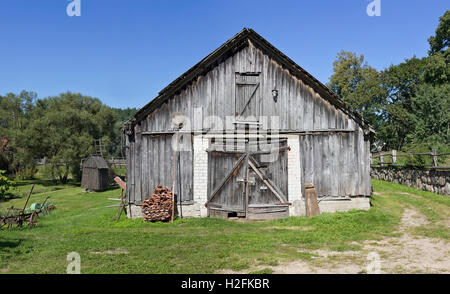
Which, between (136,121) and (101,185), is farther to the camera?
(101,185)

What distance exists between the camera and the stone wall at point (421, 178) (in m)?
14.5

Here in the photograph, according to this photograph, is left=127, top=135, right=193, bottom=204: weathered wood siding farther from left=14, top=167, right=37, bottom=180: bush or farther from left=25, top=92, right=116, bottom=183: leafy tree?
left=14, top=167, right=37, bottom=180: bush

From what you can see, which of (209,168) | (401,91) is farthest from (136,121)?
(401,91)

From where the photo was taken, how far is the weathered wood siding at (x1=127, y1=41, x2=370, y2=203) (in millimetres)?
11938

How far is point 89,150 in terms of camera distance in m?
35.1

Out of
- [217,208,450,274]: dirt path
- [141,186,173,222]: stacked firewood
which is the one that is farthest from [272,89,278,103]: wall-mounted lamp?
[217,208,450,274]: dirt path

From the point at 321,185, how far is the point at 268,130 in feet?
9.94

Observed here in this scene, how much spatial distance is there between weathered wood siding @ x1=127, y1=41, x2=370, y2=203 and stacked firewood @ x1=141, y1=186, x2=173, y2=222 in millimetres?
627

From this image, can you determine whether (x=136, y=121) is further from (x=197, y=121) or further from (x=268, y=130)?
(x=268, y=130)

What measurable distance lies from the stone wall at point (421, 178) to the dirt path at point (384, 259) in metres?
8.03

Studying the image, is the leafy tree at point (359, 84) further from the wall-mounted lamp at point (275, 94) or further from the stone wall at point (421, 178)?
the wall-mounted lamp at point (275, 94)

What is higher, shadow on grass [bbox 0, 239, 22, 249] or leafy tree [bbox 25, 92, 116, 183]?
leafy tree [bbox 25, 92, 116, 183]

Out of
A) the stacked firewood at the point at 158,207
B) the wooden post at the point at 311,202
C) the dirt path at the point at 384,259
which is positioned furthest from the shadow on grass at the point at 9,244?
the wooden post at the point at 311,202

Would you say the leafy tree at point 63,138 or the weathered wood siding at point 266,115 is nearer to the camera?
the weathered wood siding at point 266,115
